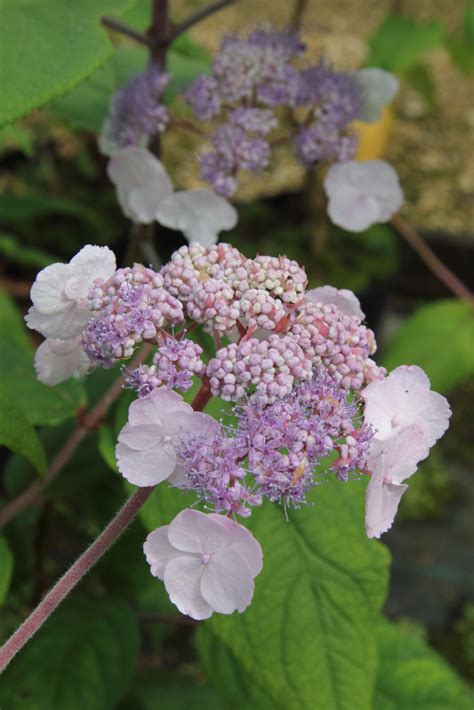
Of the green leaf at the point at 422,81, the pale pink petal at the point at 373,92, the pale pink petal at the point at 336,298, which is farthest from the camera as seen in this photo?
the green leaf at the point at 422,81

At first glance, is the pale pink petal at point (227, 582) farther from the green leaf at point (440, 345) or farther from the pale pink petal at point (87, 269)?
the green leaf at point (440, 345)

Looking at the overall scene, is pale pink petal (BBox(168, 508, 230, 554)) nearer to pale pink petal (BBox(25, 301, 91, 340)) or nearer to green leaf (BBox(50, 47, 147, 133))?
→ pale pink petal (BBox(25, 301, 91, 340))

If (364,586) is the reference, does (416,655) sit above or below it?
below

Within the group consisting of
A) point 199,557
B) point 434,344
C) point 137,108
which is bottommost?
point 434,344

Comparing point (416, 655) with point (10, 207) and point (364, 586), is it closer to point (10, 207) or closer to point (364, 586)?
point (364, 586)

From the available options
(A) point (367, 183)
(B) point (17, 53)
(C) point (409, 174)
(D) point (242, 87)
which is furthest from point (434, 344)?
(C) point (409, 174)

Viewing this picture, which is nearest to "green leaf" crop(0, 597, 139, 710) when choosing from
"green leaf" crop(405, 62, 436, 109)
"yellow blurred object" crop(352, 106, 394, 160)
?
"green leaf" crop(405, 62, 436, 109)

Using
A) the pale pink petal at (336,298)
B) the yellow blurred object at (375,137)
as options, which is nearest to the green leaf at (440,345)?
the pale pink petal at (336,298)

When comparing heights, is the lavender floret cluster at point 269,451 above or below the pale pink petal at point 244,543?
above
